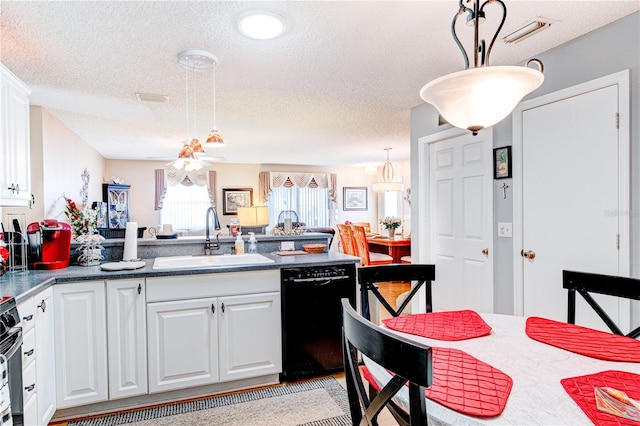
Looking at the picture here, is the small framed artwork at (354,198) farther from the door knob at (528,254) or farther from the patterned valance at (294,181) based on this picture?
the door knob at (528,254)

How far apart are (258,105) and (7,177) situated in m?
2.06

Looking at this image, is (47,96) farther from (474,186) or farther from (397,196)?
(397,196)

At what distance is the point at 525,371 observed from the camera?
3.67 ft

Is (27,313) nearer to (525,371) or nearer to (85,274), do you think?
(85,274)

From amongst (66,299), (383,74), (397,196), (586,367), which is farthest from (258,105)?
(397,196)

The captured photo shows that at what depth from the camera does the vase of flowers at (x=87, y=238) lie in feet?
8.50

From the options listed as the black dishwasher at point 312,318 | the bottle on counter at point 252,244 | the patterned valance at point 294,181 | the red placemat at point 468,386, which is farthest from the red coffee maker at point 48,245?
the patterned valance at point 294,181

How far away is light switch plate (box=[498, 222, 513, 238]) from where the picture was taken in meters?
2.74

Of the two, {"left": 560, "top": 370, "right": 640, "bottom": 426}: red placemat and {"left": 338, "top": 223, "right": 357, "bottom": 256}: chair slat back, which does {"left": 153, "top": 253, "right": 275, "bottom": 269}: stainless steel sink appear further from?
{"left": 338, "top": 223, "right": 357, "bottom": 256}: chair slat back

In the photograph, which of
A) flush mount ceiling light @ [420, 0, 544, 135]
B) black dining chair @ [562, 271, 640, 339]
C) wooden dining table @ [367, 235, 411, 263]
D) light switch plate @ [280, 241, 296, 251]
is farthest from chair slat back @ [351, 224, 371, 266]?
flush mount ceiling light @ [420, 0, 544, 135]

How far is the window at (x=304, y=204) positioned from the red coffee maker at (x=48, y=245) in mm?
6029

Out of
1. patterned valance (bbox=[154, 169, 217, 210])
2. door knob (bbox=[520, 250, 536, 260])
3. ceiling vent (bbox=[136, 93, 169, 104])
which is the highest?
ceiling vent (bbox=[136, 93, 169, 104])

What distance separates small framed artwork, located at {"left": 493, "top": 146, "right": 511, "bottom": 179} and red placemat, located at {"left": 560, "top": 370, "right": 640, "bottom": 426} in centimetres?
190

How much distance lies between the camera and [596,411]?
2.89ft
